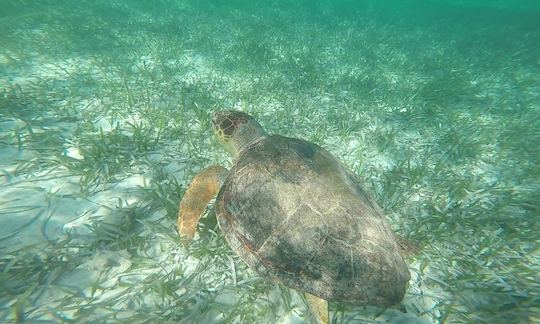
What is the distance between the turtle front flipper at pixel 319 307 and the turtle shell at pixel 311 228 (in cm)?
26

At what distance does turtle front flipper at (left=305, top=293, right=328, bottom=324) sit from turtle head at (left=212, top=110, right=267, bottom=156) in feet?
6.33

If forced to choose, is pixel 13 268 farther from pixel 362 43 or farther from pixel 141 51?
pixel 362 43

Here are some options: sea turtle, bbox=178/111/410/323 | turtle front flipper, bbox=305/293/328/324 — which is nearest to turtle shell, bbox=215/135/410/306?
sea turtle, bbox=178/111/410/323

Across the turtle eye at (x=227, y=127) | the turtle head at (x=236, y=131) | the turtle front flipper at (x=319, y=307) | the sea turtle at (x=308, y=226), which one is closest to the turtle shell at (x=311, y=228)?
the sea turtle at (x=308, y=226)

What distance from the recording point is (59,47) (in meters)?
8.53

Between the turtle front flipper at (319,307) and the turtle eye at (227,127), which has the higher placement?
the turtle eye at (227,127)

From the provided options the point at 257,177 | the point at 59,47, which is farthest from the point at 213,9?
the point at 257,177

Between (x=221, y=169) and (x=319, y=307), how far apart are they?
1.84 metres

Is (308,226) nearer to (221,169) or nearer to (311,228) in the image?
(311,228)

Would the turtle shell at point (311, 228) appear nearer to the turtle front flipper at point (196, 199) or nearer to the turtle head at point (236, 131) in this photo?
the turtle front flipper at point (196, 199)

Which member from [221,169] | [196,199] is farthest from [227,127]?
[196,199]

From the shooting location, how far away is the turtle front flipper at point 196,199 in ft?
9.62

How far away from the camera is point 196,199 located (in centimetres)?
302

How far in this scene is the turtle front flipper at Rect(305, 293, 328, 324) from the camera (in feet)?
7.64
